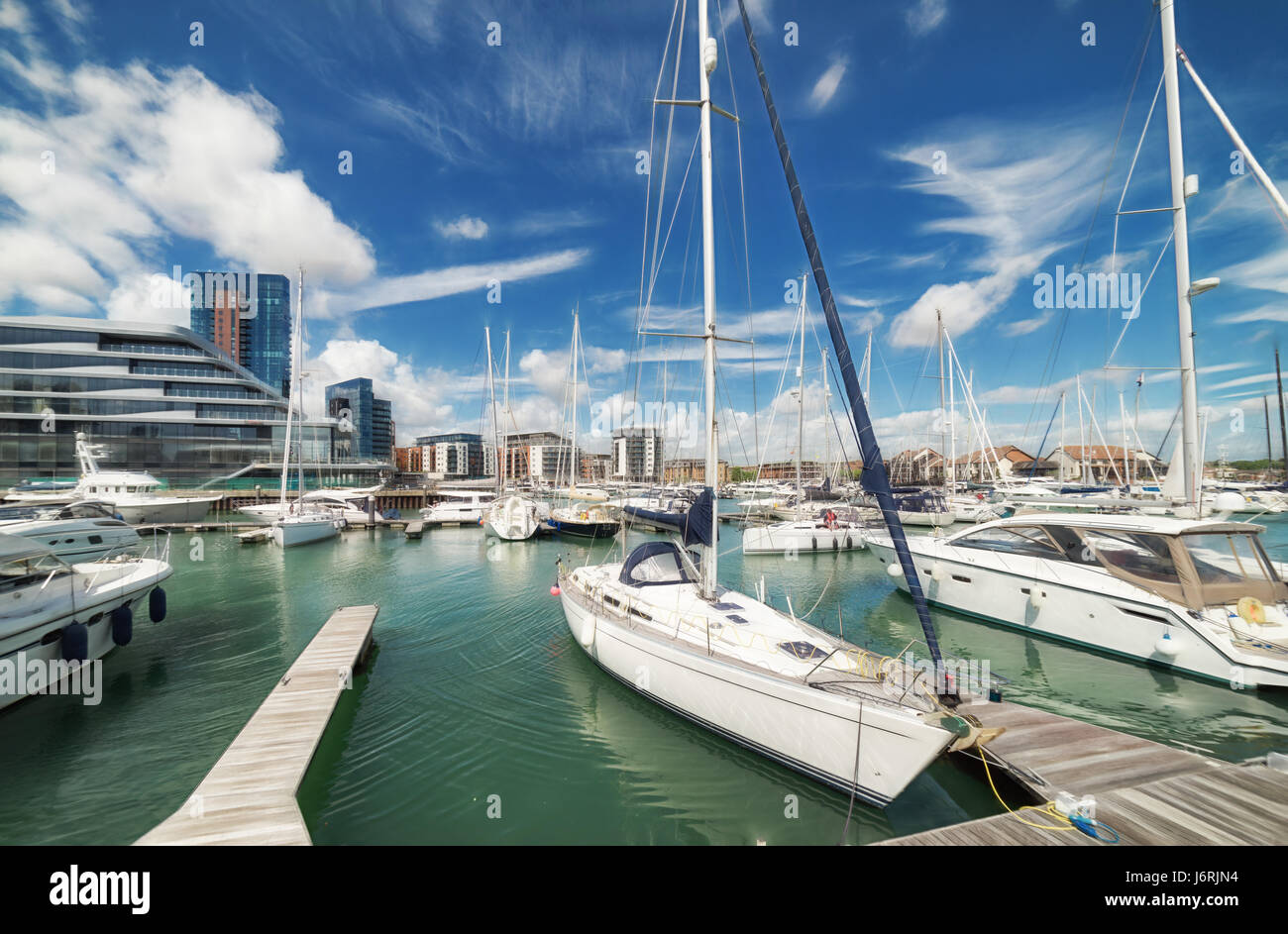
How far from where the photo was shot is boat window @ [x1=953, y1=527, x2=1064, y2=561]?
1271cm

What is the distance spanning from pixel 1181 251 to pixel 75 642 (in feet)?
87.0

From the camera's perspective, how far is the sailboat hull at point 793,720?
552cm

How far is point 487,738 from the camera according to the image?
8250 mm


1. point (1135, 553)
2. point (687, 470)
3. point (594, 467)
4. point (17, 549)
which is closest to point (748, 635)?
point (1135, 553)

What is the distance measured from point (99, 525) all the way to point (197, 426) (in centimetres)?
5086

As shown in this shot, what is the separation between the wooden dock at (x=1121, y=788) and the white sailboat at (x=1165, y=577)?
5.20 metres

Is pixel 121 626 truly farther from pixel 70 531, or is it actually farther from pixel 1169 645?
pixel 1169 645

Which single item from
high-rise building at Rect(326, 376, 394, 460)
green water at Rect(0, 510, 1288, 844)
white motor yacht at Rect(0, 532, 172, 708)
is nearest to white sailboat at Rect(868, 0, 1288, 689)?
green water at Rect(0, 510, 1288, 844)

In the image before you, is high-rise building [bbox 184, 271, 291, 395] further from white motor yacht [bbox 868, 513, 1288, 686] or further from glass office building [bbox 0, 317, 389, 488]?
white motor yacht [bbox 868, 513, 1288, 686]

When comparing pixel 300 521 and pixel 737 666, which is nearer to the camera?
pixel 737 666

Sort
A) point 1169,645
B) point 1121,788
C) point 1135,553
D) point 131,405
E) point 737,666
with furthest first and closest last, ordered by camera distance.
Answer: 1. point 131,405
2. point 1135,553
3. point 1169,645
4. point 737,666
5. point 1121,788

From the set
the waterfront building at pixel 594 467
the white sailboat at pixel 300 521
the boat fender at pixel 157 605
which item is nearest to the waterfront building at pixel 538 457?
the waterfront building at pixel 594 467

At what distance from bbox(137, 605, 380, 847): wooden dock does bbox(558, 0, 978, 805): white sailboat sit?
5.09 metres
